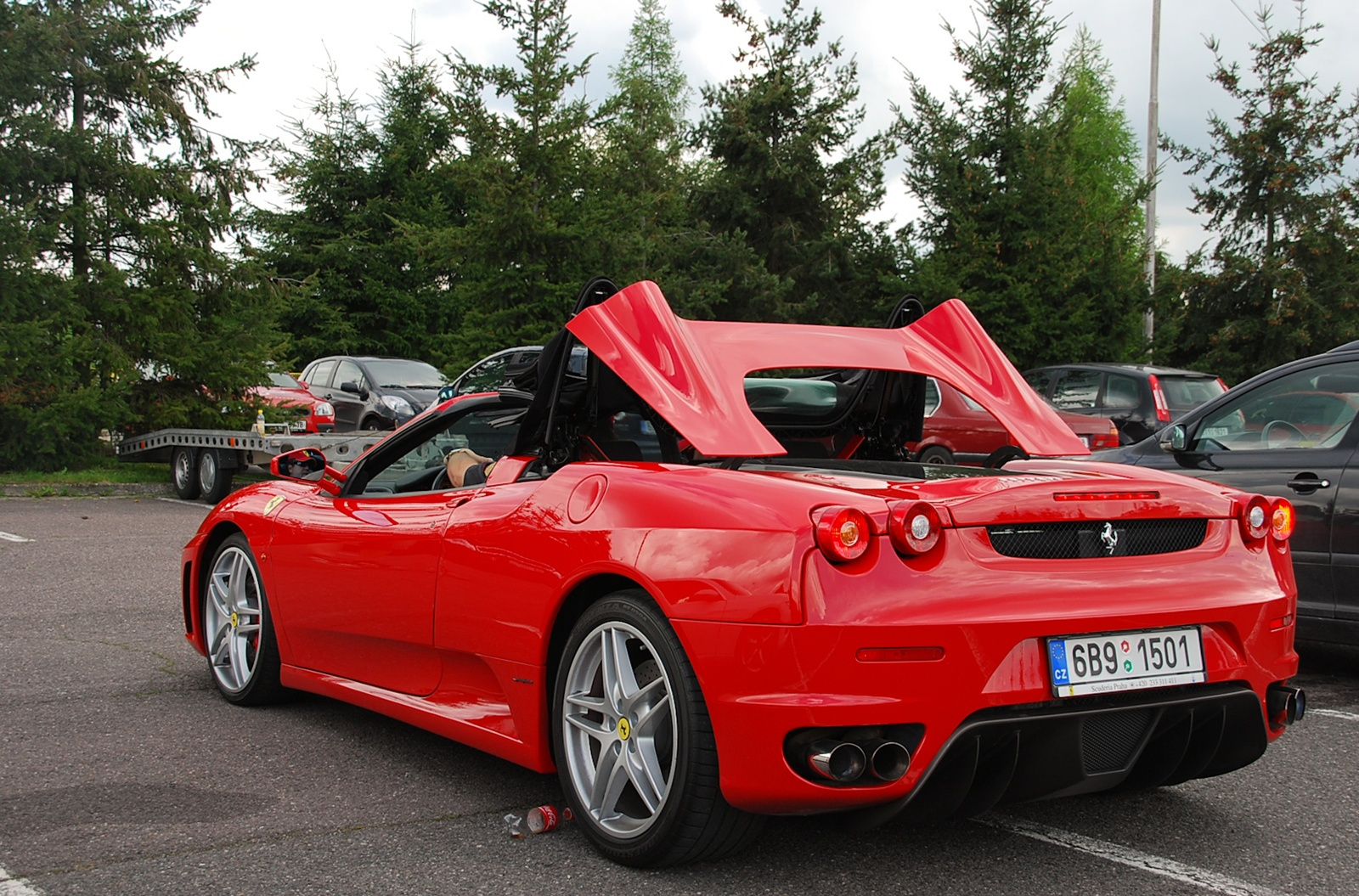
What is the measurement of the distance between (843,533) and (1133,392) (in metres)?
12.8

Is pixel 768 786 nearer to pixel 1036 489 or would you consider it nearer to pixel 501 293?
pixel 1036 489

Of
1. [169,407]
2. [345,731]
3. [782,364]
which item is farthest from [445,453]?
[169,407]

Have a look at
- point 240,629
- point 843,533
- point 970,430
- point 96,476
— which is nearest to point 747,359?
point 843,533

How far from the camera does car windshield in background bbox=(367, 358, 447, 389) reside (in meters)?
19.9

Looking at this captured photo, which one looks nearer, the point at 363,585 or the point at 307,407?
the point at 363,585

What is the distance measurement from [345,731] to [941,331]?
106 inches

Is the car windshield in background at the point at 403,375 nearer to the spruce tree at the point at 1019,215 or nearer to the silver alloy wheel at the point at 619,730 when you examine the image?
the spruce tree at the point at 1019,215

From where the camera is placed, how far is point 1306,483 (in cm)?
571

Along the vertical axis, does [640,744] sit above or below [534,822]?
above

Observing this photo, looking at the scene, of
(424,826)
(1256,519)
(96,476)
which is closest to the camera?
(1256,519)

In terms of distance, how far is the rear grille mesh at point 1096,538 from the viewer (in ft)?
10.1

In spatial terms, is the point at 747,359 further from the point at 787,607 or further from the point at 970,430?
the point at 970,430

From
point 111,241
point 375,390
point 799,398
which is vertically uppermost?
point 111,241

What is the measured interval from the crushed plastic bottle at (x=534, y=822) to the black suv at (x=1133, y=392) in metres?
11.7
